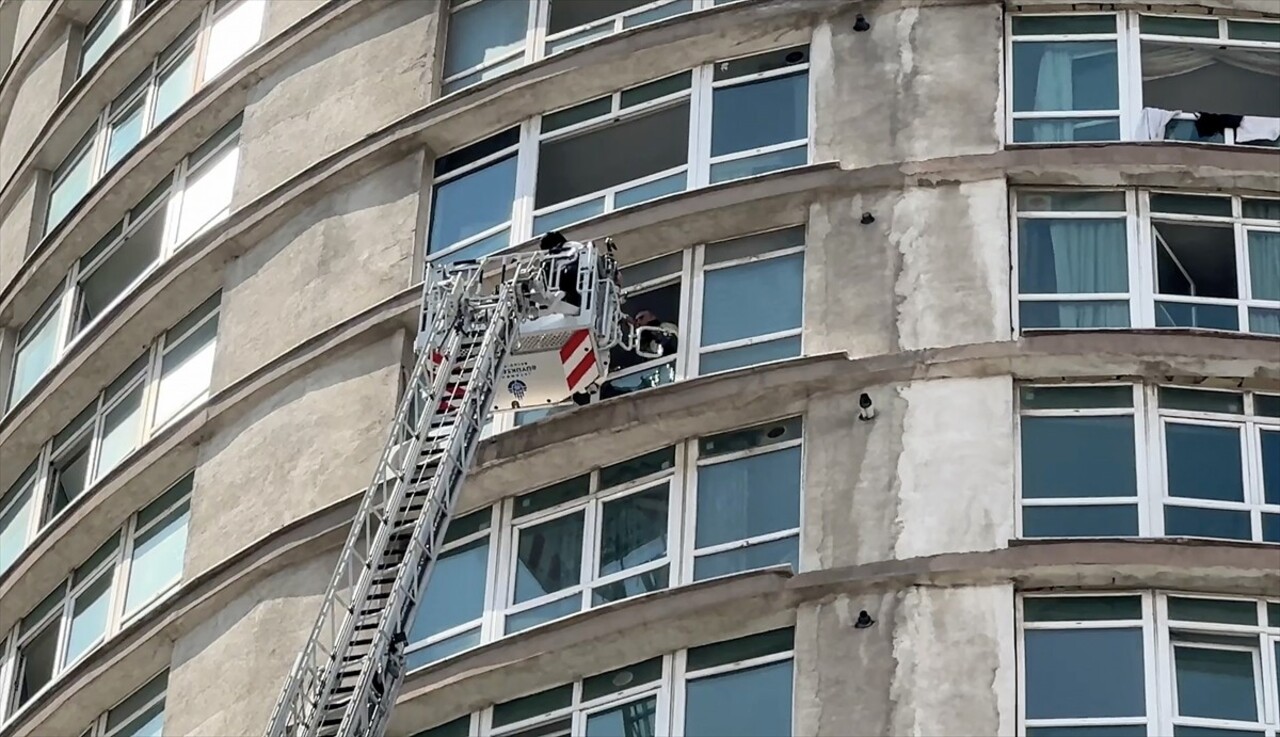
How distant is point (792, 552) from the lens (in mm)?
30938

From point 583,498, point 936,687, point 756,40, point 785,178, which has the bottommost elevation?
point 936,687

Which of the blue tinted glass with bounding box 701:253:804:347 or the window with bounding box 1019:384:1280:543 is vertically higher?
the blue tinted glass with bounding box 701:253:804:347

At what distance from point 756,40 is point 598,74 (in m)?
1.81

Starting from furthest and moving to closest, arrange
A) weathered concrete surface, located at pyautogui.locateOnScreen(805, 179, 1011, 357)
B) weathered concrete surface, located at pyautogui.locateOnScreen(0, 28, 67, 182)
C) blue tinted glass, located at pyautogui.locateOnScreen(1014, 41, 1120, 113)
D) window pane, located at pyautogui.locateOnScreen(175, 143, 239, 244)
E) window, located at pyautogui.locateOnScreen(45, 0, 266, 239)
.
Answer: weathered concrete surface, located at pyautogui.locateOnScreen(0, 28, 67, 182), window, located at pyautogui.locateOnScreen(45, 0, 266, 239), window pane, located at pyautogui.locateOnScreen(175, 143, 239, 244), blue tinted glass, located at pyautogui.locateOnScreen(1014, 41, 1120, 113), weathered concrete surface, located at pyautogui.locateOnScreen(805, 179, 1011, 357)

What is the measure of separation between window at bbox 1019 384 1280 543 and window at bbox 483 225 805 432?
277 centimetres

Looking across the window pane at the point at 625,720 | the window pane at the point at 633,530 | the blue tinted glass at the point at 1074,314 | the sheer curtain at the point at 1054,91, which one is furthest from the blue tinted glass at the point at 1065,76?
the window pane at the point at 625,720

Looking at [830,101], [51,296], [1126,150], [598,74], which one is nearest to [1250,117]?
[1126,150]

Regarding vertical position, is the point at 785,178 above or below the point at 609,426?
above

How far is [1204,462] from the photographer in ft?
101

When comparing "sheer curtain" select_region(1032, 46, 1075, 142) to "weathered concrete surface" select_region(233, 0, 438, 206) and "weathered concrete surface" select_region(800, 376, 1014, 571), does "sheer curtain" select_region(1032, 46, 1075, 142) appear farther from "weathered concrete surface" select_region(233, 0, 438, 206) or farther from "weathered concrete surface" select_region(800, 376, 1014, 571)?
"weathered concrete surface" select_region(233, 0, 438, 206)

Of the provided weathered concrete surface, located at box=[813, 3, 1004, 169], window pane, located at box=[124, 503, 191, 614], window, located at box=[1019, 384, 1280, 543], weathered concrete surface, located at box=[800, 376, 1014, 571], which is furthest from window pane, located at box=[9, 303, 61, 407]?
window, located at box=[1019, 384, 1280, 543]

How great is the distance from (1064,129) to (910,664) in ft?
22.1

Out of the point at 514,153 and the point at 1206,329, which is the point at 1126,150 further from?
the point at 514,153

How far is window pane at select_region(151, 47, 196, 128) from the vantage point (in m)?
40.1
